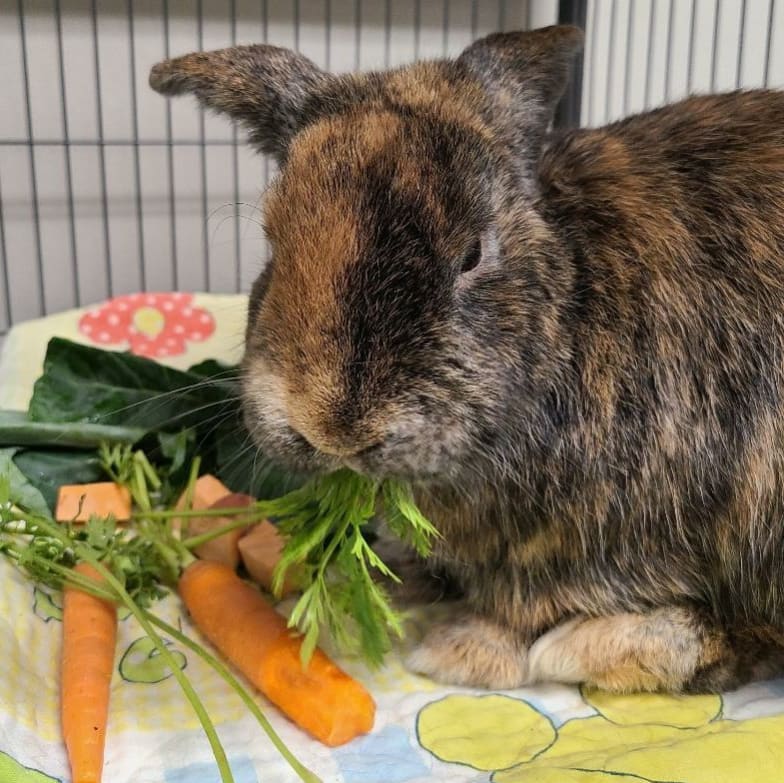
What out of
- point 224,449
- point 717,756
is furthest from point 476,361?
point 224,449

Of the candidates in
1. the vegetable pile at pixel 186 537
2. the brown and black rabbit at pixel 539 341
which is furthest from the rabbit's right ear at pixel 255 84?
the vegetable pile at pixel 186 537

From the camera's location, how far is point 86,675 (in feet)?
3.61

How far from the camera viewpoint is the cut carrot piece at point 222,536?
1401mm

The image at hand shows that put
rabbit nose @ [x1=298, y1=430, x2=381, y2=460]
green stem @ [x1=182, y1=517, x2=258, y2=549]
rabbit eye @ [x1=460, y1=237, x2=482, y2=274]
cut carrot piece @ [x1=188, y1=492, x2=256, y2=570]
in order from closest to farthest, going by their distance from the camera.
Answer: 1. rabbit nose @ [x1=298, y1=430, x2=381, y2=460]
2. rabbit eye @ [x1=460, y1=237, x2=482, y2=274]
3. green stem @ [x1=182, y1=517, x2=258, y2=549]
4. cut carrot piece @ [x1=188, y1=492, x2=256, y2=570]

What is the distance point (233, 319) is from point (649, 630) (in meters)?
1.47

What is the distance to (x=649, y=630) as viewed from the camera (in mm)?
1186

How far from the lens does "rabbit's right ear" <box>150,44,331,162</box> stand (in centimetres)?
115

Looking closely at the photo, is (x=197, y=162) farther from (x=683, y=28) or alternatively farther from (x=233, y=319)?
(x=683, y=28)

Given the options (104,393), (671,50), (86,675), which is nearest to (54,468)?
(104,393)

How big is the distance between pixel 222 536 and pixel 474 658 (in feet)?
1.51

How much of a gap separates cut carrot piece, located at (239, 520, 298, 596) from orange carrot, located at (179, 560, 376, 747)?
4 cm

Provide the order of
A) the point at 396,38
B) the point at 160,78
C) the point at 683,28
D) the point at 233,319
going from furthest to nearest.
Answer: the point at 396,38 → the point at 683,28 → the point at 233,319 → the point at 160,78

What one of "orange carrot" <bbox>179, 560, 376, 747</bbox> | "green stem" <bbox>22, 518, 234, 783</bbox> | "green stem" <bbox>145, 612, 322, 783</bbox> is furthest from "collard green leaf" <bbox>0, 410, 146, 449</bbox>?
"green stem" <bbox>145, 612, 322, 783</bbox>

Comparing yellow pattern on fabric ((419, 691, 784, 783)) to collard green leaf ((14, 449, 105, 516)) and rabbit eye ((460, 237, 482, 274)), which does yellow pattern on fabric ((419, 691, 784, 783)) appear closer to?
rabbit eye ((460, 237, 482, 274))
